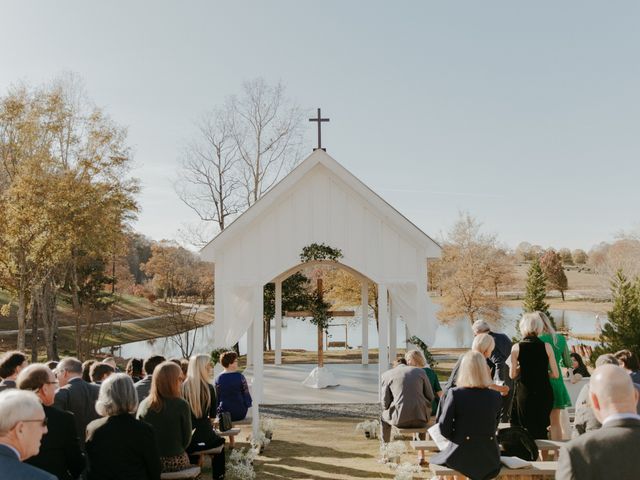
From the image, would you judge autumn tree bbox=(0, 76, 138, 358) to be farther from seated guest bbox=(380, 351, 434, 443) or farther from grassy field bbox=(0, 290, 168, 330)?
seated guest bbox=(380, 351, 434, 443)

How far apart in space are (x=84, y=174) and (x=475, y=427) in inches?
926

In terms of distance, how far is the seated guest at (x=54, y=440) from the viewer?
4.33 m

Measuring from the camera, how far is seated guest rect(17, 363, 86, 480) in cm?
433

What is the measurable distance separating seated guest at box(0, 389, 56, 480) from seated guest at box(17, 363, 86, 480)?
1.66 metres

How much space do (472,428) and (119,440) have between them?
112 inches

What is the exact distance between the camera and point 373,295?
26.5m

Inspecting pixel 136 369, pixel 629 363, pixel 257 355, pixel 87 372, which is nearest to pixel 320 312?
pixel 257 355

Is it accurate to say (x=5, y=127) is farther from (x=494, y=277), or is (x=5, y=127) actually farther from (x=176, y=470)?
(x=494, y=277)

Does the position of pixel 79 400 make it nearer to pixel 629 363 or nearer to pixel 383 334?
pixel 629 363

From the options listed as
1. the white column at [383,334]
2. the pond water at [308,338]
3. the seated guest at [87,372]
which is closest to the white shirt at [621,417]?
the seated guest at [87,372]

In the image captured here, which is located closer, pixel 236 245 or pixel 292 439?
pixel 292 439

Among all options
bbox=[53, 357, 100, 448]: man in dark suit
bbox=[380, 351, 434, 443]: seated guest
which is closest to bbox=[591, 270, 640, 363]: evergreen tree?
bbox=[380, 351, 434, 443]: seated guest

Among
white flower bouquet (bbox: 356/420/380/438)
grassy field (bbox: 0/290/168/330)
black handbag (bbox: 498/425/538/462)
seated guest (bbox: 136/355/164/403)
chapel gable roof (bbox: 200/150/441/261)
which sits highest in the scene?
chapel gable roof (bbox: 200/150/441/261)

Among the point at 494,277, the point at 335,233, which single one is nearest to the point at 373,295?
the point at 494,277
